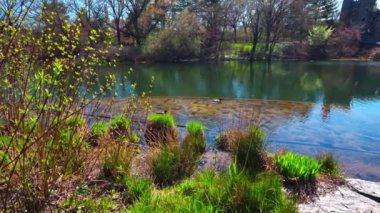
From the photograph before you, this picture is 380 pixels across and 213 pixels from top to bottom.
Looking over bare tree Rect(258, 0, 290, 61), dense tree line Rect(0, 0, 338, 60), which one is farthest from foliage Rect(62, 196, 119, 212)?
bare tree Rect(258, 0, 290, 61)

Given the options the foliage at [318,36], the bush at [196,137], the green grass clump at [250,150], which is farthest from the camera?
the foliage at [318,36]

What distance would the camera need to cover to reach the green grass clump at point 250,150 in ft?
15.5

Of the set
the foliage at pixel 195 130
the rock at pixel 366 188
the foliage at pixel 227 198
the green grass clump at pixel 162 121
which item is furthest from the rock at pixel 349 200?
the green grass clump at pixel 162 121

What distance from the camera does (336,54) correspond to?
142 ft

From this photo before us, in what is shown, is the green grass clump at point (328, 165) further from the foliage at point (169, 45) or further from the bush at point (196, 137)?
the foliage at point (169, 45)

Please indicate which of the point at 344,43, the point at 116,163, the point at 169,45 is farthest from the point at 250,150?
the point at 344,43

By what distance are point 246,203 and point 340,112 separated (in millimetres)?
10070

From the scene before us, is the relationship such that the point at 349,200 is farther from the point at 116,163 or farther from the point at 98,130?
the point at 98,130

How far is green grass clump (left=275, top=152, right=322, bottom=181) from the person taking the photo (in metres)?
4.30

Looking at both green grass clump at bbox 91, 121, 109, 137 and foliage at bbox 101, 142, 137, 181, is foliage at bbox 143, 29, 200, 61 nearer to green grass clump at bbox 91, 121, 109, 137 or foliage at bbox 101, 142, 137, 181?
green grass clump at bbox 91, 121, 109, 137

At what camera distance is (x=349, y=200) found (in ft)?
13.2

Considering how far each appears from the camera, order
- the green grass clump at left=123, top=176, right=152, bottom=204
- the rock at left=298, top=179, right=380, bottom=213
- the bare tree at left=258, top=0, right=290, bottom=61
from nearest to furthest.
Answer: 1. the green grass clump at left=123, top=176, right=152, bottom=204
2. the rock at left=298, top=179, right=380, bottom=213
3. the bare tree at left=258, top=0, right=290, bottom=61

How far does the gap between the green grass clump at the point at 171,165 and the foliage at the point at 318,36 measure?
134 ft

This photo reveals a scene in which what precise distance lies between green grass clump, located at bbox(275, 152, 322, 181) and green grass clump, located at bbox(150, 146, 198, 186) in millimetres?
1128
